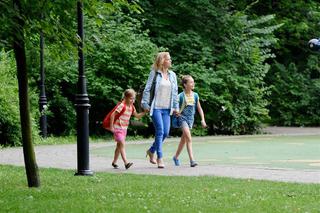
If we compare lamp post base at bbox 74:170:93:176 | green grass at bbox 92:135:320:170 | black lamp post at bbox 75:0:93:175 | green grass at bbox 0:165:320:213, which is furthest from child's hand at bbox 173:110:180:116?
lamp post base at bbox 74:170:93:176

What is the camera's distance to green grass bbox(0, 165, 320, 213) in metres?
8.20

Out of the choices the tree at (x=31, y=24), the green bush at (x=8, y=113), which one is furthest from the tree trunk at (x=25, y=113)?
the green bush at (x=8, y=113)

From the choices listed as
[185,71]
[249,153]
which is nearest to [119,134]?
[249,153]

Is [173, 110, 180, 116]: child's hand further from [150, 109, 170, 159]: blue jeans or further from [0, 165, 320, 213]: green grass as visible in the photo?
[0, 165, 320, 213]: green grass

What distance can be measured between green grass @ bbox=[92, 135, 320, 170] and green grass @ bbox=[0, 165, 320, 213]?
3.43m

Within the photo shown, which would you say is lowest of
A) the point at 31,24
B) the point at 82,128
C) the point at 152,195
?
the point at 152,195

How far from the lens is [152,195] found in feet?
30.3

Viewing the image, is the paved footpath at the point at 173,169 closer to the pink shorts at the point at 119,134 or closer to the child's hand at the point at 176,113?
the pink shorts at the point at 119,134

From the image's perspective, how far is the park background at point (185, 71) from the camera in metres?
23.3

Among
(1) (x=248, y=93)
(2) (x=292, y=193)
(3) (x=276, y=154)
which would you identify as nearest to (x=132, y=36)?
(1) (x=248, y=93)

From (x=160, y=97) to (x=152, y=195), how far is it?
4561 millimetres

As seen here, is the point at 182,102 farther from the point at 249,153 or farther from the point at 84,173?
the point at 249,153

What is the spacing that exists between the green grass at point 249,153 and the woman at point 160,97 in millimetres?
1361

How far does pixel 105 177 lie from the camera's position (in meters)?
11.7
